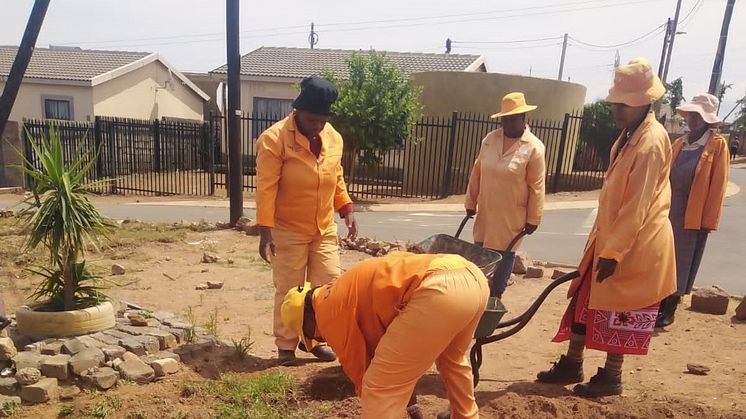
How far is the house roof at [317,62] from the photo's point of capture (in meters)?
20.5

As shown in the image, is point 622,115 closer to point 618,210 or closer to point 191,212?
point 618,210

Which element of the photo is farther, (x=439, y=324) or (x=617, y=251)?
(x=617, y=251)

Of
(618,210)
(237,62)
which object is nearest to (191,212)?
(237,62)

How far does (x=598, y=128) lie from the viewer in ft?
70.3

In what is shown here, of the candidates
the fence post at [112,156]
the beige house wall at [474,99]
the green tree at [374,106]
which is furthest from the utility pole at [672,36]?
the fence post at [112,156]

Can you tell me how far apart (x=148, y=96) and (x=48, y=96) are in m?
3.49

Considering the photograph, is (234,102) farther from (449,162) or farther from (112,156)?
(112,156)

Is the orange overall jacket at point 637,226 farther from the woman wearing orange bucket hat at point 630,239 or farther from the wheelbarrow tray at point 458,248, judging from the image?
the wheelbarrow tray at point 458,248

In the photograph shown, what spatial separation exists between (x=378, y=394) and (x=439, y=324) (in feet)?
1.15

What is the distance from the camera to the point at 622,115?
302 cm

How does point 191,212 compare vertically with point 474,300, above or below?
below

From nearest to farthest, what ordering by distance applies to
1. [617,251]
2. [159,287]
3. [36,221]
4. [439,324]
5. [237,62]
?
[439,324] < [617,251] < [36,221] < [159,287] < [237,62]

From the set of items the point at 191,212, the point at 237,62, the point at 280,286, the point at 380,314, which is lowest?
the point at 191,212

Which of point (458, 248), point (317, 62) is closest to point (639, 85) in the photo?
point (458, 248)
